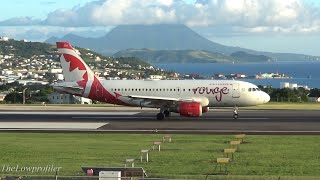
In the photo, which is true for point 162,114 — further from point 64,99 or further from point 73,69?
point 64,99

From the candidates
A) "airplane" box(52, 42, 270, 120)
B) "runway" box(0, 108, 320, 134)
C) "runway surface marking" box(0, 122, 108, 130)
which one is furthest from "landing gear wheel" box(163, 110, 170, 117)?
"runway surface marking" box(0, 122, 108, 130)

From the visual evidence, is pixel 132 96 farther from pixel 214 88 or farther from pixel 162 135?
pixel 162 135

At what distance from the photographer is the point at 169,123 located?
47875 mm

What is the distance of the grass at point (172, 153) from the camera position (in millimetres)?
24438

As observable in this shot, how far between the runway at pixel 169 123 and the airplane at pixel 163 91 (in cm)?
118

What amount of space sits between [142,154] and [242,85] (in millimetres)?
25330

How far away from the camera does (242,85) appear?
53.1 m

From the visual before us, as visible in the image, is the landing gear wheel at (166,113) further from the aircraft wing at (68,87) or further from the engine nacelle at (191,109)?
the aircraft wing at (68,87)

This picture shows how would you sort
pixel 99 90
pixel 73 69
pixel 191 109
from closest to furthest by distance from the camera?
pixel 191 109
pixel 99 90
pixel 73 69

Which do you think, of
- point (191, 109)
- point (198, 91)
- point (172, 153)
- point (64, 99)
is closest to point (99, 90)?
point (198, 91)

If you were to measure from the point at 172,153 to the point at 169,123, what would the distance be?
18.5 meters

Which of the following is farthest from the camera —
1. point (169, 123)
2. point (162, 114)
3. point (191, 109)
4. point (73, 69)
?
point (73, 69)

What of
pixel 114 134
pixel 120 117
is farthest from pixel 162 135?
pixel 120 117

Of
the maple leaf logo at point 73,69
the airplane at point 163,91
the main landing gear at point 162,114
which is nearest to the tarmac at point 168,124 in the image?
the main landing gear at point 162,114
